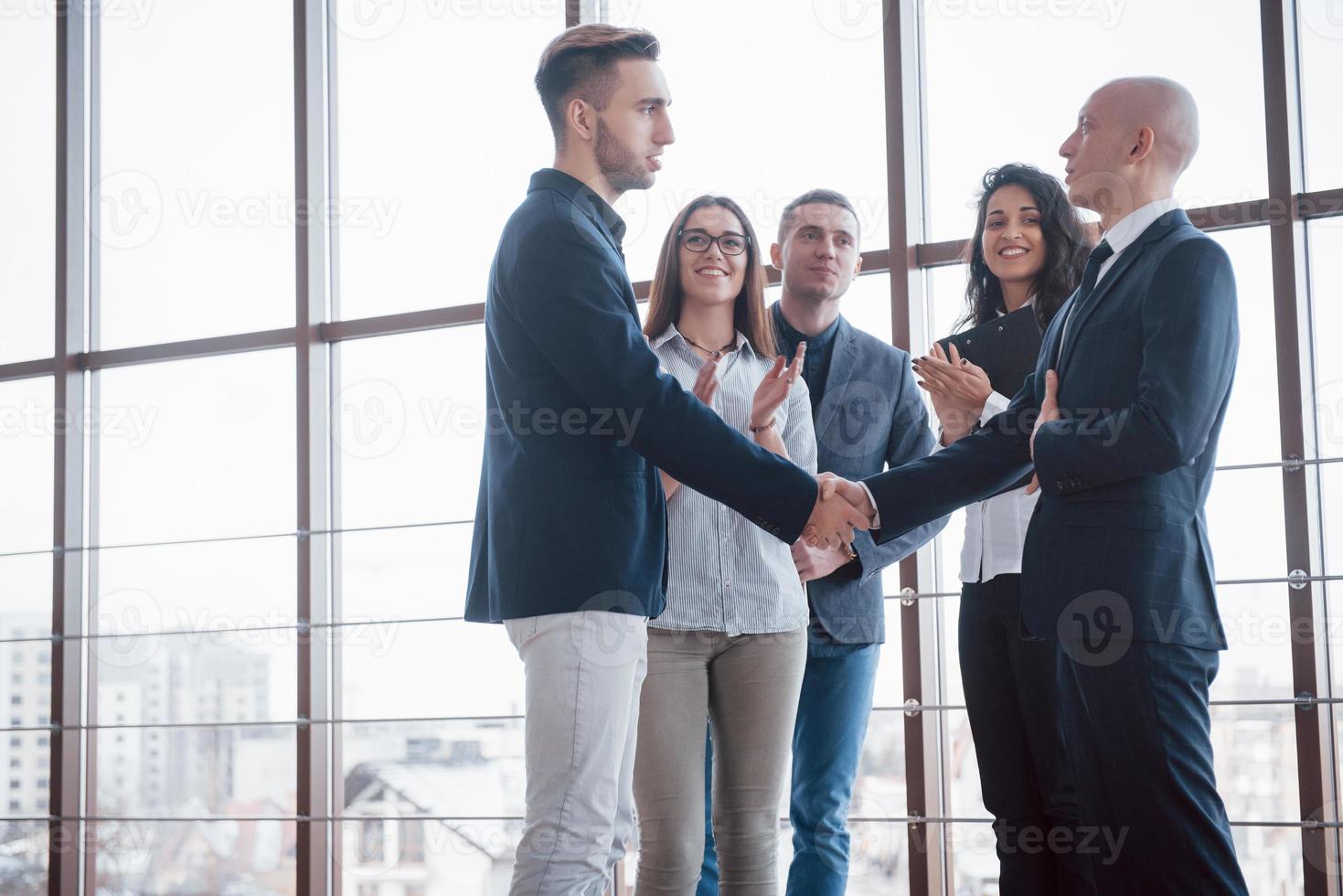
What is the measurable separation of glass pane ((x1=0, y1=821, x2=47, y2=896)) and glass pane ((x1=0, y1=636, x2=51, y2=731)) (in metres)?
0.13

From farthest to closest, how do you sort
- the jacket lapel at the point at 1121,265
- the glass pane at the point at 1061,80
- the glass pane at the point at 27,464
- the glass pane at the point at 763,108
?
the glass pane at the point at 27,464
the glass pane at the point at 763,108
the glass pane at the point at 1061,80
the jacket lapel at the point at 1121,265

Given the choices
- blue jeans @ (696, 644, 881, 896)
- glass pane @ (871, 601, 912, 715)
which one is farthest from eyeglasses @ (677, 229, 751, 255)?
glass pane @ (871, 601, 912, 715)

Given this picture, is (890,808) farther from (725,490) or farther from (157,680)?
(157,680)

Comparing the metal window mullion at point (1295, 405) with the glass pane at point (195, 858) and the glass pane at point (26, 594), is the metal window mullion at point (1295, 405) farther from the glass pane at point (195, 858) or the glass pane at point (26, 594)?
the glass pane at point (26, 594)

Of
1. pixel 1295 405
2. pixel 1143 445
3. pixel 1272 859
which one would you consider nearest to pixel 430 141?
pixel 1295 405

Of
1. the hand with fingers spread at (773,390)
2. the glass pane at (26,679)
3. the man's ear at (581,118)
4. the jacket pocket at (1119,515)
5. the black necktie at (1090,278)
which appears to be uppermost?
the man's ear at (581,118)

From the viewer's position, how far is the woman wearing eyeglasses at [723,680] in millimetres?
1987

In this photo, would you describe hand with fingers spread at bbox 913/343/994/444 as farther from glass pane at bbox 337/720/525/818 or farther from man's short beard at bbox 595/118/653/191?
glass pane at bbox 337/720/525/818

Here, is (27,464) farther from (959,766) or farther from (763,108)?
(959,766)

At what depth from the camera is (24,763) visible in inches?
175

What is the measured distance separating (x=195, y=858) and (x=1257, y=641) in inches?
136

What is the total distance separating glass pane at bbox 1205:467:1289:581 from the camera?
9.61 ft

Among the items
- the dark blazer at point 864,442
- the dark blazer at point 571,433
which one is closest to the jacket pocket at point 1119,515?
the dark blazer at point 571,433

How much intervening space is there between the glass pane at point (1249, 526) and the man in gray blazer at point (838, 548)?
870 mm
